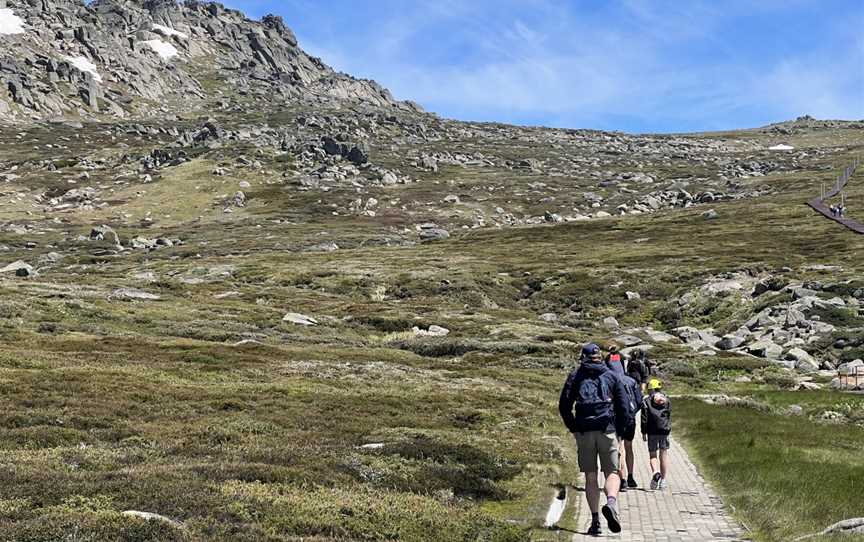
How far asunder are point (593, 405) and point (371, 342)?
41955 mm

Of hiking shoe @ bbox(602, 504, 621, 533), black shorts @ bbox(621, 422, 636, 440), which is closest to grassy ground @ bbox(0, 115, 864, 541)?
hiking shoe @ bbox(602, 504, 621, 533)

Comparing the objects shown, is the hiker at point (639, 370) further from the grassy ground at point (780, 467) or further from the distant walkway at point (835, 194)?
the distant walkway at point (835, 194)

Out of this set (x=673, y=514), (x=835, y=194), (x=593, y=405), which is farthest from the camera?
(x=835, y=194)

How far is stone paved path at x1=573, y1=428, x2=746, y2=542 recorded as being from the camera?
11695 millimetres

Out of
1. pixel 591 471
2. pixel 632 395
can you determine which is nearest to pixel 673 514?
pixel 632 395

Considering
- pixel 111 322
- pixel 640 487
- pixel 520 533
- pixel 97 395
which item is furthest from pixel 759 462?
pixel 111 322

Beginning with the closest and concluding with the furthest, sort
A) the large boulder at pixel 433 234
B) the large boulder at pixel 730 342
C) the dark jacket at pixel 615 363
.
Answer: the dark jacket at pixel 615 363 < the large boulder at pixel 730 342 < the large boulder at pixel 433 234

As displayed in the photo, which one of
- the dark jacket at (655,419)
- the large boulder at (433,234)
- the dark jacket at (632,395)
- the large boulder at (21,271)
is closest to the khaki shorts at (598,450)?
the dark jacket at (632,395)

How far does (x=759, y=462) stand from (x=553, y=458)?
532 centimetres

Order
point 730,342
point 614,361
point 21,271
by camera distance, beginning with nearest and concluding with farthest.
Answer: point 614,361, point 730,342, point 21,271

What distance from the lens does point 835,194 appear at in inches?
5472

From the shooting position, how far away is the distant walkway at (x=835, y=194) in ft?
313

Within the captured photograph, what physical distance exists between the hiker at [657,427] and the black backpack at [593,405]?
15.0 ft

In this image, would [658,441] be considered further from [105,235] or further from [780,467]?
[105,235]
